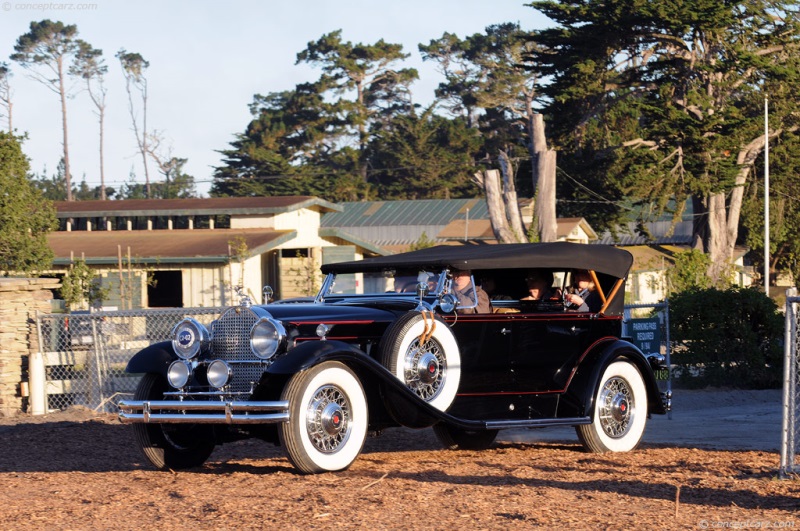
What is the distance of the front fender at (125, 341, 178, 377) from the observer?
852 centimetres

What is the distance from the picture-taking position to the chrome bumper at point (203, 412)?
761cm

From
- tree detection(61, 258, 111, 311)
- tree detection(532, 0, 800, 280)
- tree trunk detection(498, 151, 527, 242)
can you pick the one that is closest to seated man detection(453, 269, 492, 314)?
tree trunk detection(498, 151, 527, 242)

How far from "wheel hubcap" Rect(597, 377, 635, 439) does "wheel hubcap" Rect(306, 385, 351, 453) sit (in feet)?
8.81

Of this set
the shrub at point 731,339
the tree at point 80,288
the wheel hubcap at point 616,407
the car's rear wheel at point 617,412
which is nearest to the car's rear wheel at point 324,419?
the car's rear wheel at point 617,412

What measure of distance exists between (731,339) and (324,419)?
32.9 feet

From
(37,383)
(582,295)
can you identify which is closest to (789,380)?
(582,295)

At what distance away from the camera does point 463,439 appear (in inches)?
400

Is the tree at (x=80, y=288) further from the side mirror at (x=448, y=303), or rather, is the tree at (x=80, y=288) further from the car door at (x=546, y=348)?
the side mirror at (x=448, y=303)

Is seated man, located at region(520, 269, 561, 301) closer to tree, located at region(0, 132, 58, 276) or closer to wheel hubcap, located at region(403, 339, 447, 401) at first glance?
wheel hubcap, located at region(403, 339, 447, 401)

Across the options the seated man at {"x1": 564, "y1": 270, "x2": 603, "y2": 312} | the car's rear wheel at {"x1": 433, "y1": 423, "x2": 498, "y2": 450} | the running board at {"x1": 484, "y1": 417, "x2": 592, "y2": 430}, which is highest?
the seated man at {"x1": 564, "y1": 270, "x2": 603, "y2": 312}

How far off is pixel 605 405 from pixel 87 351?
7695mm

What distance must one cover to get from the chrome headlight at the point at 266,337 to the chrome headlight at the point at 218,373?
0.24 m

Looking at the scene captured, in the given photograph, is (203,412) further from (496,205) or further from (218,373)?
(496,205)

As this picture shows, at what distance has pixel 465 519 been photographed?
6.34 m
